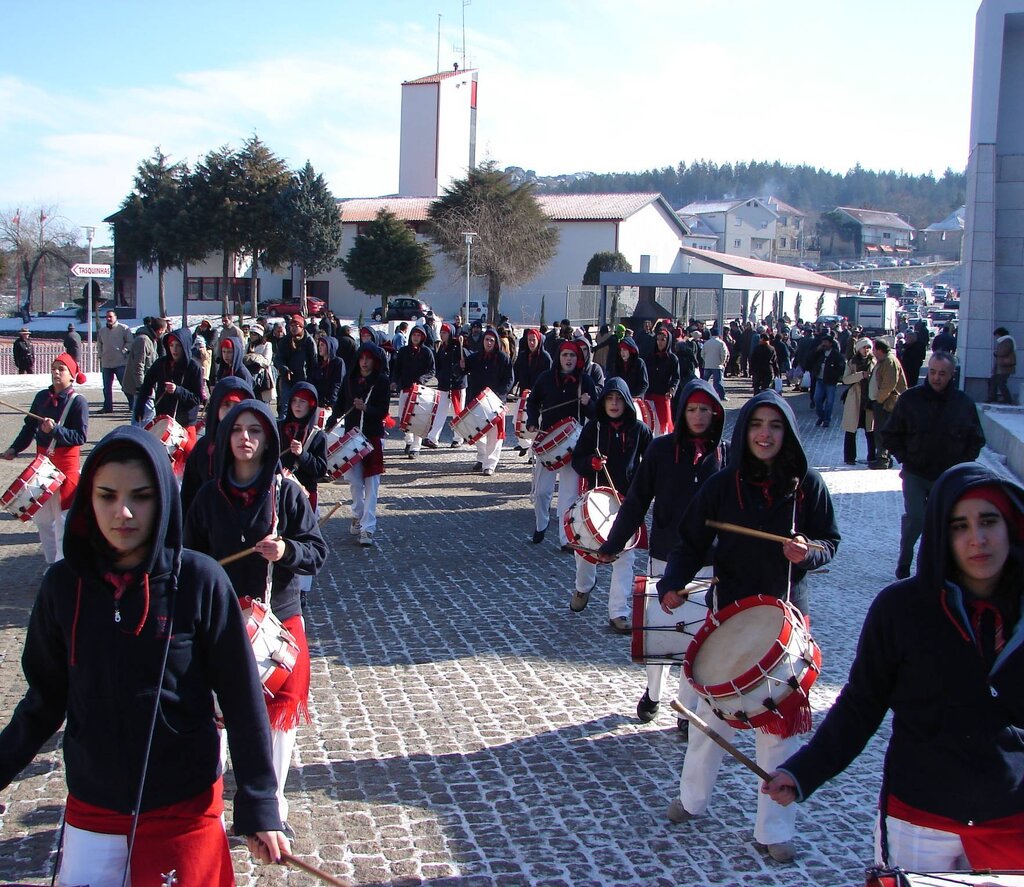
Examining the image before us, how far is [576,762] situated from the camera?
554cm

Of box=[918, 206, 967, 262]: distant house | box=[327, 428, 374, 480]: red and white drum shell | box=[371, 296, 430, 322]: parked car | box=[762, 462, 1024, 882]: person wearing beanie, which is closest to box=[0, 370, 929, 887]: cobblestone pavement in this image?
box=[327, 428, 374, 480]: red and white drum shell

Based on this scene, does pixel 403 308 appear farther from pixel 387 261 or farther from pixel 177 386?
pixel 177 386

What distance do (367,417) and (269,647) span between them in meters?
6.25

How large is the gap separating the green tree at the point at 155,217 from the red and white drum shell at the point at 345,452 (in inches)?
1882

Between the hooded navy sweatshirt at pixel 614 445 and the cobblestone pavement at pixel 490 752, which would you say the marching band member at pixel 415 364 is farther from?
the hooded navy sweatshirt at pixel 614 445

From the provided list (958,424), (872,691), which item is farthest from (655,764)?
(958,424)

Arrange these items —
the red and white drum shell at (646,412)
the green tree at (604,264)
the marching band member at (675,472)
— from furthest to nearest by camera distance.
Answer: the green tree at (604,264) < the red and white drum shell at (646,412) < the marching band member at (675,472)

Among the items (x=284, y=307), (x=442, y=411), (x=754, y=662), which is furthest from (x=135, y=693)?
(x=284, y=307)

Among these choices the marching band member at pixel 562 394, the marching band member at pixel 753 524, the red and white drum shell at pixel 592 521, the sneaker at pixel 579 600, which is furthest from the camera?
the marching band member at pixel 562 394

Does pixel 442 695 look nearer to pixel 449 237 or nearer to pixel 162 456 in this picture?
pixel 162 456

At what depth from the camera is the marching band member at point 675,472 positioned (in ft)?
19.8

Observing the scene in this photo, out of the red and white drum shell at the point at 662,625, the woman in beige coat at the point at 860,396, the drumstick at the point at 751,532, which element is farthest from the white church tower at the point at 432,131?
the drumstick at the point at 751,532

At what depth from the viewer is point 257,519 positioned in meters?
4.83

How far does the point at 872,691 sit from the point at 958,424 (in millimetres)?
5656
